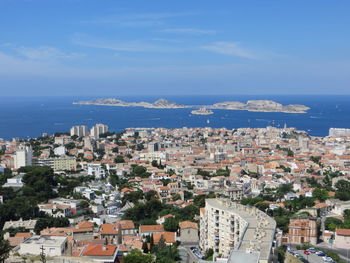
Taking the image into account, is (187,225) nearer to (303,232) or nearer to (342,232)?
(303,232)

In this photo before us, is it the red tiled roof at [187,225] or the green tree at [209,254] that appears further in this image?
the red tiled roof at [187,225]

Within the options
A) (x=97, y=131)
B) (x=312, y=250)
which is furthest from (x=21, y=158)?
(x=97, y=131)

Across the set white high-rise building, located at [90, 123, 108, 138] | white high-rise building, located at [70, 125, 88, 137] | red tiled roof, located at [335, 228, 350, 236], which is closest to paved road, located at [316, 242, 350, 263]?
red tiled roof, located at [335, 228, 350, 236]

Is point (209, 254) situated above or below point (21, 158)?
below

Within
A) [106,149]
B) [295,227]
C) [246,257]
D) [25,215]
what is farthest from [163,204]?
[106,149]

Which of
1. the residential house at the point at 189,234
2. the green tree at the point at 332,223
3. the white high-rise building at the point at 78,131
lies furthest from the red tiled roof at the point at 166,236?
the white high-rise building at the point at 78,131

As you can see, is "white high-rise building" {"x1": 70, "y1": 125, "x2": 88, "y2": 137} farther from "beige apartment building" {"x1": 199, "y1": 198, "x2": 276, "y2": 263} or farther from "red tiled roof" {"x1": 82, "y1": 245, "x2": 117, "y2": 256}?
"red tiled roof" {"x1": 82, "y1": 245, "x2": 117, "y2": 256}

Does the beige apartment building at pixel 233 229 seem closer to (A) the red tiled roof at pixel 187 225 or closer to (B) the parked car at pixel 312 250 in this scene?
(A) the red tiled roof at pixel 187 225

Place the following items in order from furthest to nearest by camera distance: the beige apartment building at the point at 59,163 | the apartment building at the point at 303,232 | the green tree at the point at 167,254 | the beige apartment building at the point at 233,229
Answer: the beige apartment building at the point at 59,163
the apartment building at the point at 303,232
the green tree at the point at 167,254
the beige apartment building at the point at 233,229
